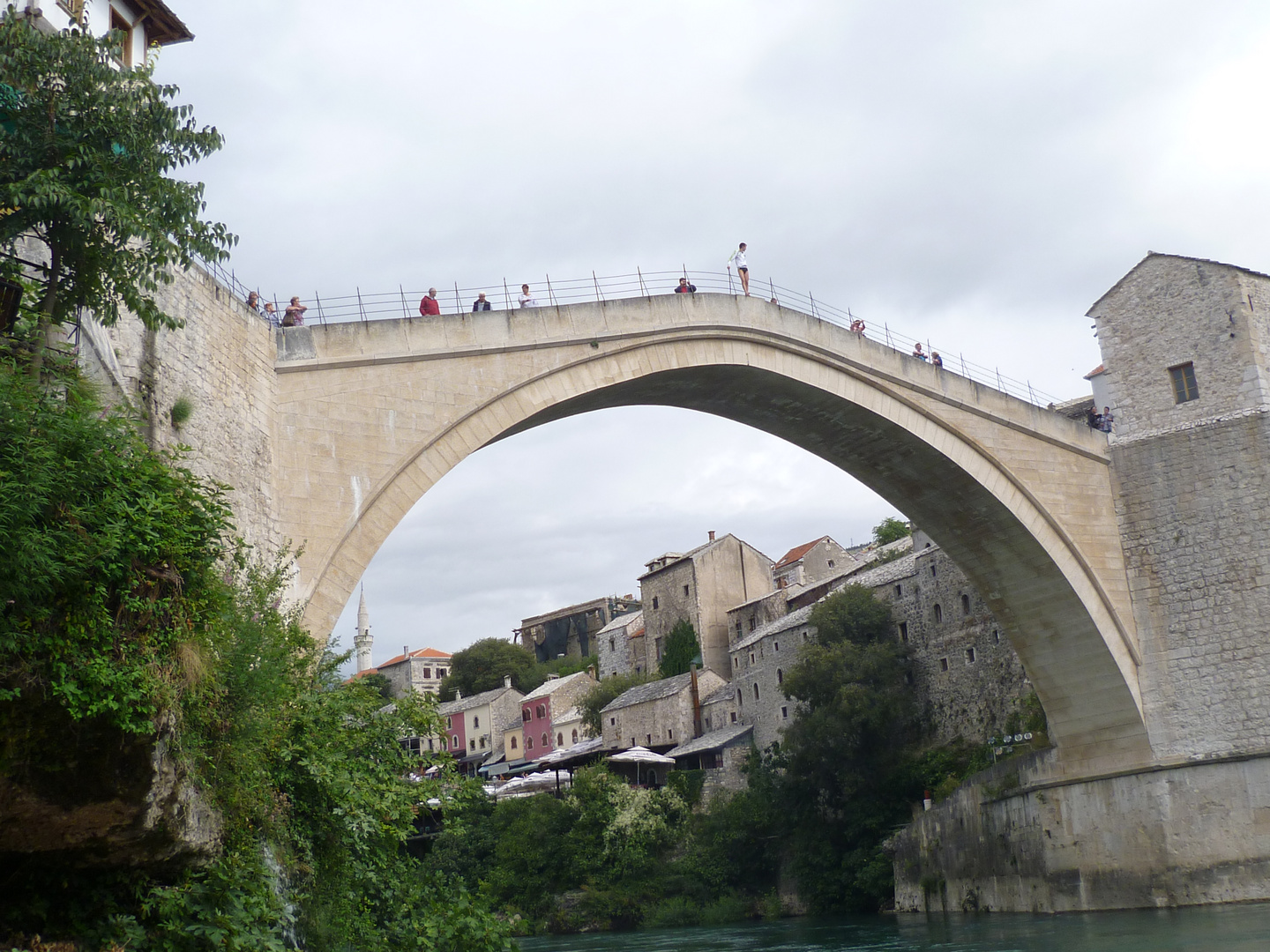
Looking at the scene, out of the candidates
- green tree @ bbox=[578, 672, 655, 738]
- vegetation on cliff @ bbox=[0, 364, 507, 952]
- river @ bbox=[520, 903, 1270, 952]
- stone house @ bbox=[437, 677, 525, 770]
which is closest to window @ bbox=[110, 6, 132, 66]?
vegetation on cliff @ bbox=[0, 364, 507, 952]

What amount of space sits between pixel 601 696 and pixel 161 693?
3642cm

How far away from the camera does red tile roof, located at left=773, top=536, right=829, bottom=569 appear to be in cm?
4429

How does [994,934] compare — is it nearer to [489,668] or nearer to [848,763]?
[848,763]

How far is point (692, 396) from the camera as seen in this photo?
15961 mm

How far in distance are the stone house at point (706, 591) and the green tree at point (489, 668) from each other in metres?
13.3

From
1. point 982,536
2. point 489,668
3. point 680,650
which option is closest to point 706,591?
Result: point 680,650

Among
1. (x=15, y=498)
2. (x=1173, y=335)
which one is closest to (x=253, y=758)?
(x=15, y=498)

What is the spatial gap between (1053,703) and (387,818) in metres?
12.3

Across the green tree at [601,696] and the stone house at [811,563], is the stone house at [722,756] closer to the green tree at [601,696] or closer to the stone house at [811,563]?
the green tree at [601,696]

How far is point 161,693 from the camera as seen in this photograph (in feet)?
20.3

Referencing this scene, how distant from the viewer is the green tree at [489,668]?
57.2 meters

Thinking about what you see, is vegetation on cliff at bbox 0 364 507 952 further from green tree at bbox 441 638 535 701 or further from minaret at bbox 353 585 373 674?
minaret at bbox 353 585 373 674

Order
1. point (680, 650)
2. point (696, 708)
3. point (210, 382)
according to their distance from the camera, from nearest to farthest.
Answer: point (210, 382) → point (696, 708) → point (680, 650)

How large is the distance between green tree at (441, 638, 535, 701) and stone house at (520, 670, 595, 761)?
27.4 feet
